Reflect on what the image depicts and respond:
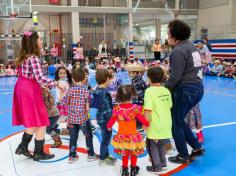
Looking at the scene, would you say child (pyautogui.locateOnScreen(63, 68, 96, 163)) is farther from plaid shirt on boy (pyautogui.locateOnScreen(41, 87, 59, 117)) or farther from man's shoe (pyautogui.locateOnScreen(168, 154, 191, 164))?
man's shoe (pyautogui.locateOnScreen(168, 154, 191, 164))

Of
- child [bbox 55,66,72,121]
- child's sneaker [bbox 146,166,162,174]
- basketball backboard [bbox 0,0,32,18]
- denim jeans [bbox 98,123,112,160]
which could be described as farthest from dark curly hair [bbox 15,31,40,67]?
basketball backboard [bbox 0,0,32,18]

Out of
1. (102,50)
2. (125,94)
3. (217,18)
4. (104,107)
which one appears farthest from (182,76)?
(217,18)

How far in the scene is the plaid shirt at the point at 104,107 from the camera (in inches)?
128

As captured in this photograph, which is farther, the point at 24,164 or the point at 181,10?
the point at 181,10

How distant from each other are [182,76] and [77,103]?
1.22 m

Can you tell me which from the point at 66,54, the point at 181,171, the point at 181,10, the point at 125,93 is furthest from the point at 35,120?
the point at 181,10

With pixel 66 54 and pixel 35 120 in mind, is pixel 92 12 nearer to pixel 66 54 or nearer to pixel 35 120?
pixel 66 54

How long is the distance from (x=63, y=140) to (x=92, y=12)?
46.4 feet

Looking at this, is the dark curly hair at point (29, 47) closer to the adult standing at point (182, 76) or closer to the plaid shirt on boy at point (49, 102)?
the plaid shirt on boy at point (49, 102)

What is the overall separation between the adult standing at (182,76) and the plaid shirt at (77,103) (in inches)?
37.5

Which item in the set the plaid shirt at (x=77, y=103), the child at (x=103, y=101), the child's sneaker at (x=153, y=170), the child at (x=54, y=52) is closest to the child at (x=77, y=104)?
the plaid shirt at (x=77, y=103)

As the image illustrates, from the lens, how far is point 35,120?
134 inches

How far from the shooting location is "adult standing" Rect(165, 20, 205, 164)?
3139 millimetres

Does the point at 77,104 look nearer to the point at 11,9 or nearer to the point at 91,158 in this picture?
the point at 91,158
